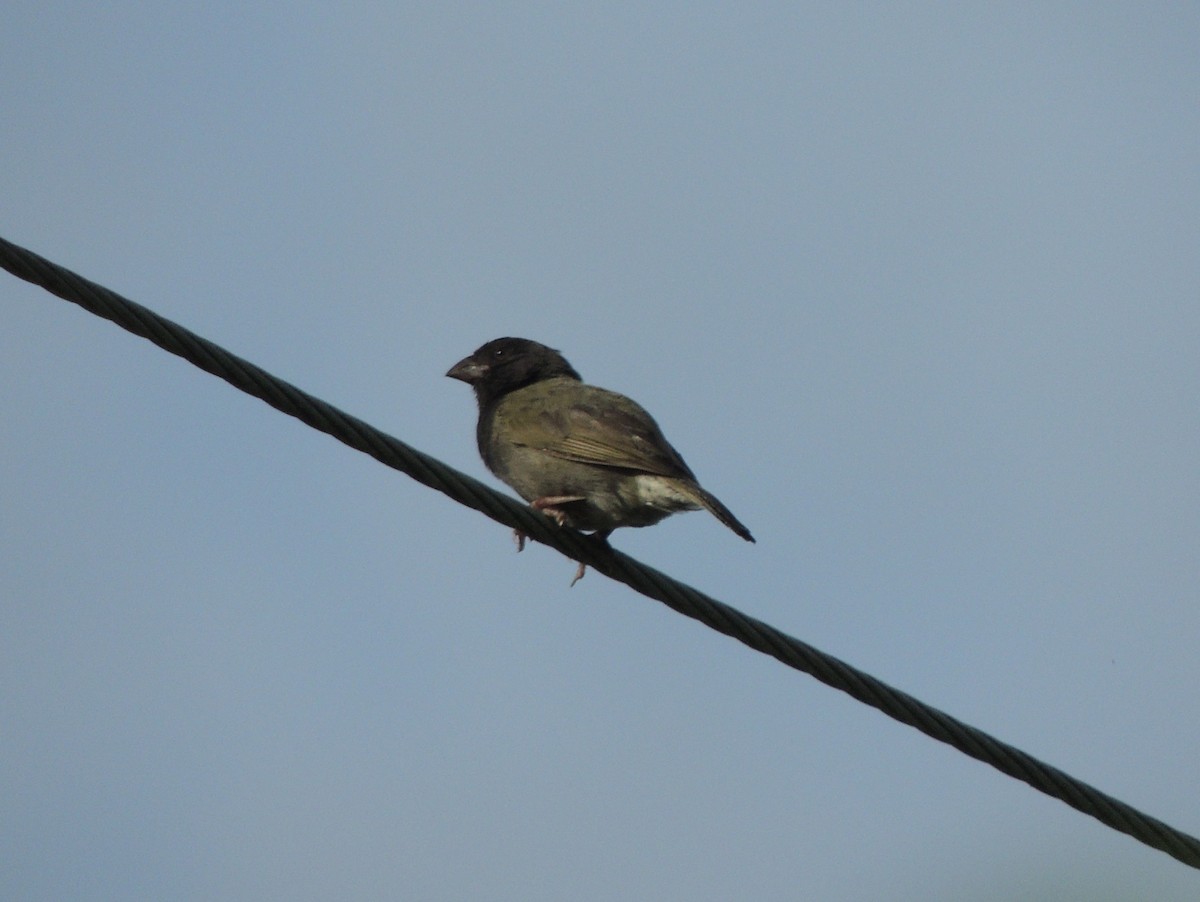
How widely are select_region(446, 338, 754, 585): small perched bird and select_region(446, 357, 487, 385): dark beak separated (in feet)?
2.19

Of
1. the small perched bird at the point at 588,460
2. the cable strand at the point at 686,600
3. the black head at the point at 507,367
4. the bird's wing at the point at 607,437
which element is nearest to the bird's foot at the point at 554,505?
the small perched bird at the point at 588,460

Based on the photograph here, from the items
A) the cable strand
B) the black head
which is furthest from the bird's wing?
the cable strand

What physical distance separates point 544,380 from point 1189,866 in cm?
573

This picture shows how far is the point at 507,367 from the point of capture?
36.8 ft

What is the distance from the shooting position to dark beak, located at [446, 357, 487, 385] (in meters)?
11.3

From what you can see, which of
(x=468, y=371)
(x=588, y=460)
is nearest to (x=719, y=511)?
(x=588, y=460)

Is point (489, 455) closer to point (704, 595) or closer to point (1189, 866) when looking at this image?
point (704, 595)

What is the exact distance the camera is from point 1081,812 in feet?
19.6

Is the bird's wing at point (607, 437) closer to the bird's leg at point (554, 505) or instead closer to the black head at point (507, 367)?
the bird's leg at point (554, 505)

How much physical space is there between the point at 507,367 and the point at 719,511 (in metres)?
3.05

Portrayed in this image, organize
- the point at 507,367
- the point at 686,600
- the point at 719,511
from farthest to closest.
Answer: the point at 507,367, the point at 719,511, the point at 686,600

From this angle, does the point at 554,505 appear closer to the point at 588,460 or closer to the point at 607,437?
the point at 588,460

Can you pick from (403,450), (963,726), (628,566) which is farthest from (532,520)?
(963,726)

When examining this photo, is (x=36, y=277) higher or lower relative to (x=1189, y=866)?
higher
